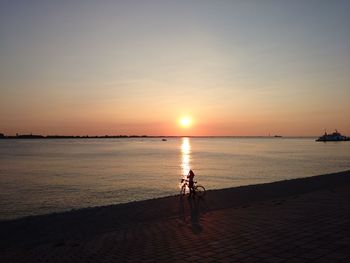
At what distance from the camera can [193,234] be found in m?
10.9

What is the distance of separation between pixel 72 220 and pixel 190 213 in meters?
5.03

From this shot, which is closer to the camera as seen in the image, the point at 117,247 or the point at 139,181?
the point at 117,247

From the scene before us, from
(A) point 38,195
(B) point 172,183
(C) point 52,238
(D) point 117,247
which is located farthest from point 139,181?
(D) point 117,247

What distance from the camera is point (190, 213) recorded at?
51.6ft

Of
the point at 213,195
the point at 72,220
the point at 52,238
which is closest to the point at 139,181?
the point at 213,195

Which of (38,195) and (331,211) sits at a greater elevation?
(331,211)

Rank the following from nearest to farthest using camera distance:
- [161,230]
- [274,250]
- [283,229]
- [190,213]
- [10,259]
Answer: [274,250] → [10,259] → [283,229] → [161,230] → [190,213]

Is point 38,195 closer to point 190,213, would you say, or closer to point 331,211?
point 190,213

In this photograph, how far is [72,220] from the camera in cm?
Answer: 1603

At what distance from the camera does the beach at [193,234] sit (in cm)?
848

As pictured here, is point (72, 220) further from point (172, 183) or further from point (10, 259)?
point (172, 183)

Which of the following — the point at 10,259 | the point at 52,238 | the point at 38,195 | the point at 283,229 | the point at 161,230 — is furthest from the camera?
the point at 38,195

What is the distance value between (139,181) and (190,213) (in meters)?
23.2

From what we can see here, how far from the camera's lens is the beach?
848 cm
